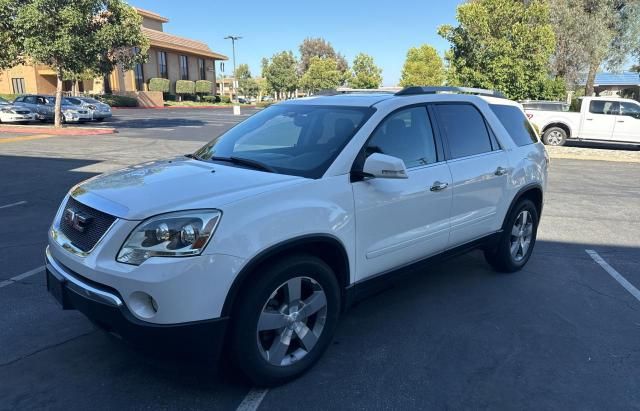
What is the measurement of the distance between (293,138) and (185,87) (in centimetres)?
5978

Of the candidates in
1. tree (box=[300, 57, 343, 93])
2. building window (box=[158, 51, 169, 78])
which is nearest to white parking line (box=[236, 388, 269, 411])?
tree (box=[300, 57, 343, 93])

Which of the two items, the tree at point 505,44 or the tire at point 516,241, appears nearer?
the tire at point 516,241

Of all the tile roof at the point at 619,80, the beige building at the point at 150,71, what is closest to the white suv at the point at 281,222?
the beige building at the point at 150,71

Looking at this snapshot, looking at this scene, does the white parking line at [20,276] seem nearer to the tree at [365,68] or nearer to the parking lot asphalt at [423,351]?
the parking lot asphalt at [423,351]

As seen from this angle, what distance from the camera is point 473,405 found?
9.86 ft

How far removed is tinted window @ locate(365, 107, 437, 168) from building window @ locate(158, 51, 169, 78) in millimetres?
58726

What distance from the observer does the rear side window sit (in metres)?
5.02

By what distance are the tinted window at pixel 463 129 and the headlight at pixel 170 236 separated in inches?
92.3

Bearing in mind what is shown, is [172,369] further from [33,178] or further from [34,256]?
[33,178]

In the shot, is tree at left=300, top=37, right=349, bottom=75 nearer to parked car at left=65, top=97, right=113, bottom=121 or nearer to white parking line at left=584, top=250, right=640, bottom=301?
parked car at left=65, top=97, right=113, bottom=121

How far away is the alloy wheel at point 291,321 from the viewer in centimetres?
301

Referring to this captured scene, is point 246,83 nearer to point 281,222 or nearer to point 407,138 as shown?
point 407,138

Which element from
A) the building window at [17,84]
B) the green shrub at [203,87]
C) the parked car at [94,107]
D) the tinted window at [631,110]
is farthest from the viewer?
the green shrub at [203,87]

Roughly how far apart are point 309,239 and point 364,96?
1648 mm
